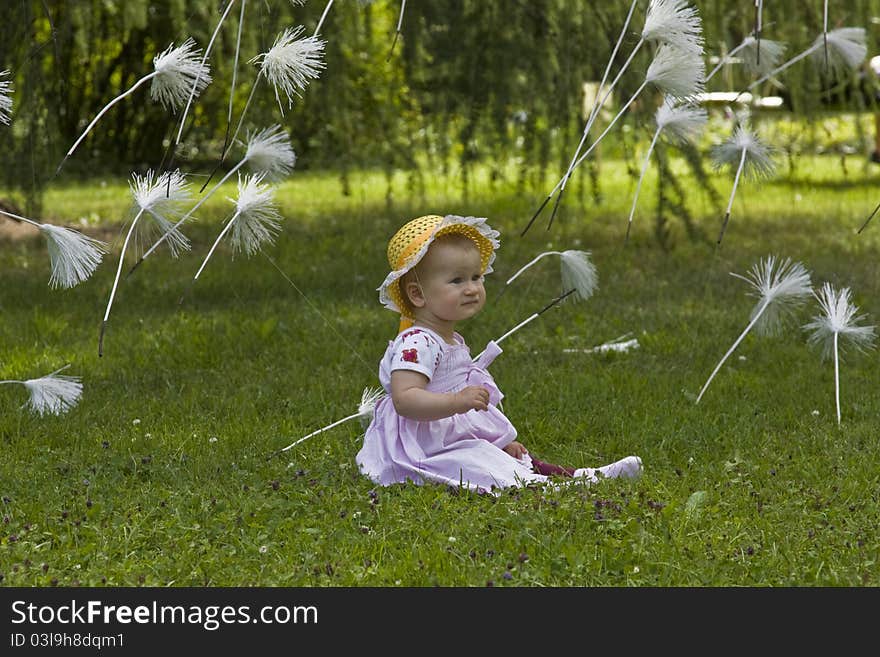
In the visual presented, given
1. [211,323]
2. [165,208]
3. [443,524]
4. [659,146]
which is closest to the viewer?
[443,524]

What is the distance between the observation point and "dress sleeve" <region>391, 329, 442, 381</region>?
3.48 metres

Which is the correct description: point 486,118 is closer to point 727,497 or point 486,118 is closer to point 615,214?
point 615,214

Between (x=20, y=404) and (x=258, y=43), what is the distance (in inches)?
Answer: 84.4

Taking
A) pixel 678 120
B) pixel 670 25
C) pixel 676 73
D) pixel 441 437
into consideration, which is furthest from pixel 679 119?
pixel 441 437

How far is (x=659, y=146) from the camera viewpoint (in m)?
6.11

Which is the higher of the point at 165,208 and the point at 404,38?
the point at 404,38

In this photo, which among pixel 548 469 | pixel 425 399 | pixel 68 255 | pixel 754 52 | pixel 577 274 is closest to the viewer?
pixel 68 255

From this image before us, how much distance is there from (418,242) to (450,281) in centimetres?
13

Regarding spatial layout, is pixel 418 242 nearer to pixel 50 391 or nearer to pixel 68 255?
pixel 68 255

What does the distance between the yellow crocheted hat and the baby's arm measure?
0.24 metres

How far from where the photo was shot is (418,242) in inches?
139

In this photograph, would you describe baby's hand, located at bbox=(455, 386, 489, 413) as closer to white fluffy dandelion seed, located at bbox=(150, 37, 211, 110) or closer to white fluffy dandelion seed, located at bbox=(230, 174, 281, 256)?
white fluffy dandelion seed, located at bbox=(230, 174, 281, 256)

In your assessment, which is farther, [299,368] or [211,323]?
[211,323]
